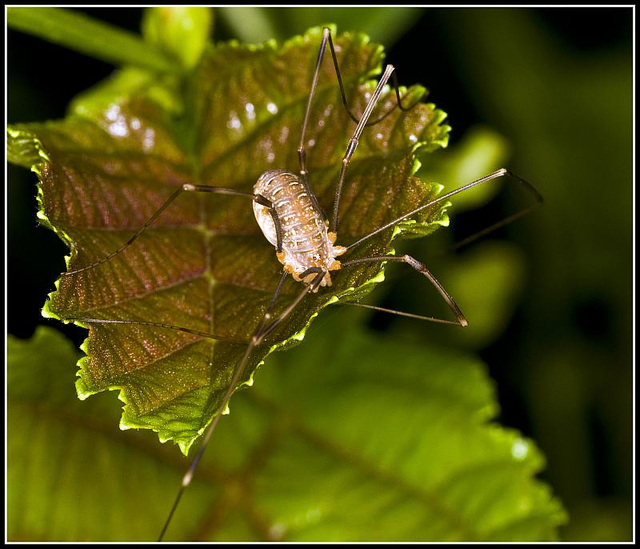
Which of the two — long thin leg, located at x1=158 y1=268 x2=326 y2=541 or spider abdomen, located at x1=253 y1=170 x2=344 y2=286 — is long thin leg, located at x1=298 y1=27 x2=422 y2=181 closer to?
spider abdomen, located at x1=253 y1=170 x2=344 y2=286

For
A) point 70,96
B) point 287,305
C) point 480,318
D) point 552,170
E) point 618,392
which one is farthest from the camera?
point 552,170

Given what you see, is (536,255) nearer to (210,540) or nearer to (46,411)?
(210,540)

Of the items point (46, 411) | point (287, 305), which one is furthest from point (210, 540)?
point (287, 305)

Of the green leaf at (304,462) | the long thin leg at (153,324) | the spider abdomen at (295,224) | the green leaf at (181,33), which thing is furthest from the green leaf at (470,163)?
the long thin leg at (153,324)

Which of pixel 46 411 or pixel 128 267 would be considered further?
pixel 46 411

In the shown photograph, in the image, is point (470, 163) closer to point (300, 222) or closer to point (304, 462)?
point (300, 222)

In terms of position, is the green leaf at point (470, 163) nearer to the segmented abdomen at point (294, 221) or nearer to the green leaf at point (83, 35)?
the segmented abdomen at point (294, 221)

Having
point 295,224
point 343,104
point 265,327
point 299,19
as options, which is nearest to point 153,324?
point 265,327
